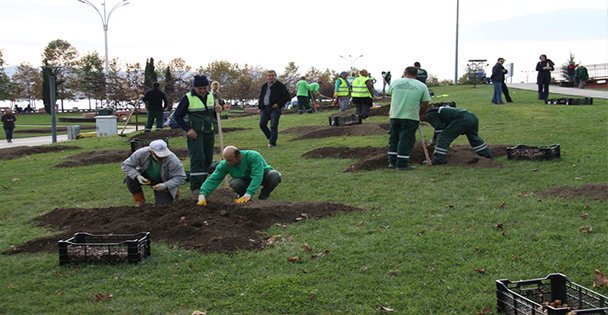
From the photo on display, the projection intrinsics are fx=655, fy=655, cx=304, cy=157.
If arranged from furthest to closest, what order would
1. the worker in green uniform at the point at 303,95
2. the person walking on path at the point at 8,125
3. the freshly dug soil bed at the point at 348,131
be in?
the person walking on path at the point at 8,125 → the worker in green uniform at the point at 303,95 → the freshly dug soil bed at the point at 348,131

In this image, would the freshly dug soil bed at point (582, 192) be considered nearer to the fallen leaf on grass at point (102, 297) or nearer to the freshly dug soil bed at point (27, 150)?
the fallen leaf on grass at point (102, 297)

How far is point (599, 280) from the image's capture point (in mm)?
5418

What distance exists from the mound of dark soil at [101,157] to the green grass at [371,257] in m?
5.14

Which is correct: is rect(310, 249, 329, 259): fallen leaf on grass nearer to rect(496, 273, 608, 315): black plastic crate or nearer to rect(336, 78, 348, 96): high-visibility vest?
rect(496, 273, 608, 315): black plastic crate

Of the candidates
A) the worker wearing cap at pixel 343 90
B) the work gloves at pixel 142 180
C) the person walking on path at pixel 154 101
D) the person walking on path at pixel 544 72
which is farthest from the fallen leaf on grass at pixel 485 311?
the worker wearing cap at pixel 343 90

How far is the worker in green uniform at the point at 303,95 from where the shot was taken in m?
30.6

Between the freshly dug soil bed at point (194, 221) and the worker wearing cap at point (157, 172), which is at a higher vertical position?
the worker wearing cap at point (157, 172)

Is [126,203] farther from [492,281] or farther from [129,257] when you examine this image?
[492,281]

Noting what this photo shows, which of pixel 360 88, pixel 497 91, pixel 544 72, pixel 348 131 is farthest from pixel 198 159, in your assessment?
pixel 544 72

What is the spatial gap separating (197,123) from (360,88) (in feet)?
39.9

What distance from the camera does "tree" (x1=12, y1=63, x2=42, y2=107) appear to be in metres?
85.7

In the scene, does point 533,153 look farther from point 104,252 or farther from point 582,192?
point 104,252

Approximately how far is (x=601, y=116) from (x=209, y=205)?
46.0 feet

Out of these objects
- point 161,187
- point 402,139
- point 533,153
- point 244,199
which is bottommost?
point 244,199
